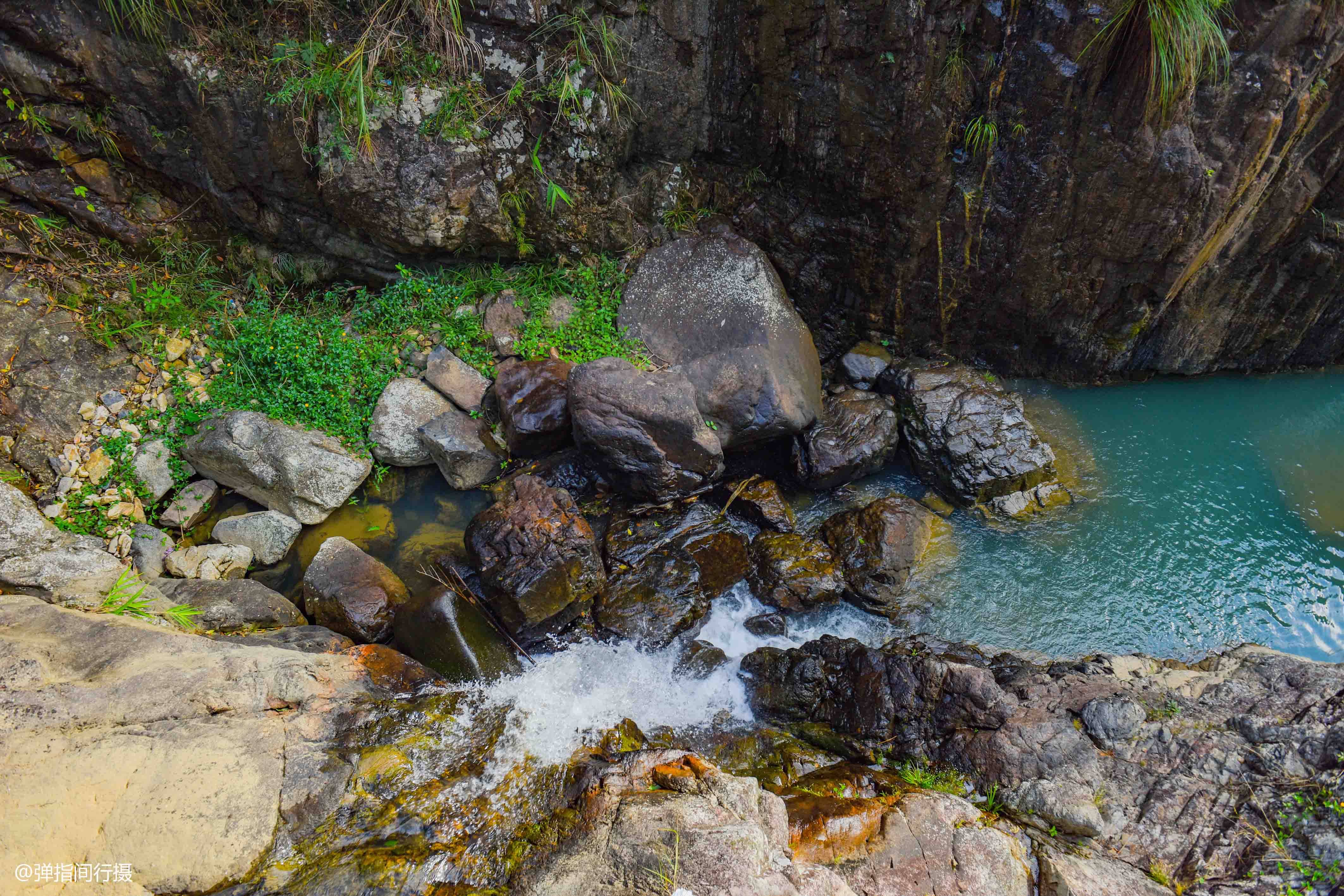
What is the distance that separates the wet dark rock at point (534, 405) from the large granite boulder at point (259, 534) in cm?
198

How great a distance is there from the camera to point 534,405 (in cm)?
572

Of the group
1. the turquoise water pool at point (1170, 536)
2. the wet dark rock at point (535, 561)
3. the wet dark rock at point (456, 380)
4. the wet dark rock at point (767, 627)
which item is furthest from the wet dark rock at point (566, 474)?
the turquoise water pool at point (1170, 536)

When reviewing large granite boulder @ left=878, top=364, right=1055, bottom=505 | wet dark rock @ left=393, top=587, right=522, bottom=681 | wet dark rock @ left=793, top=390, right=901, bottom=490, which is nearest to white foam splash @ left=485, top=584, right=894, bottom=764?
wet dark rock @ left=393, top=587, right=522, bottom=681

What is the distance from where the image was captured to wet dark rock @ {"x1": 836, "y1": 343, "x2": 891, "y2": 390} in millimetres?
6703

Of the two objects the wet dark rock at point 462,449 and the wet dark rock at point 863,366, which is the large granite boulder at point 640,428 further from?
the wet dark rock at point 863,366

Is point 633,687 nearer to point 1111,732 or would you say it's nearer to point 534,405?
point 534,405

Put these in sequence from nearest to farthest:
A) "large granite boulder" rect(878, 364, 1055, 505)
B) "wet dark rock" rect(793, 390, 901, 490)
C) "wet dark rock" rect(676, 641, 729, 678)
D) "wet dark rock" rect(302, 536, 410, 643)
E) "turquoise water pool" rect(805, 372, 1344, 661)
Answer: "wet dark rock" rect(302, 536, 410, 643) < "wet dark rock" rect(676, 641, 729, 678) < "turquoise water pool" rect(805, 372, 1344, 661) < "large granite boulder" rect(878, 364, 1055, 505) < "wet dark rock" rect(793, 390, 901, 490)

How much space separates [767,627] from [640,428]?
1943mm

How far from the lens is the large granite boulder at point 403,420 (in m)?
5.74

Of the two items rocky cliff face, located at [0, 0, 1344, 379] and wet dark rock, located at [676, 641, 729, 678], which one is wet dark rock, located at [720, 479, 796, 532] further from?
rocky cliff face, located at [0, 0, 1344, 379]

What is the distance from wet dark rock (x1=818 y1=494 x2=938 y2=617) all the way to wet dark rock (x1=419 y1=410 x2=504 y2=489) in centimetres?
310

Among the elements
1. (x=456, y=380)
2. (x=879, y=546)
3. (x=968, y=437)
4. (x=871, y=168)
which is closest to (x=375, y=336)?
(x=456, y=380)

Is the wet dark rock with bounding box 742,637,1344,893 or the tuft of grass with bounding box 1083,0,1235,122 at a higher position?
the tuft of grass with bounding box 1083,0,1235,122

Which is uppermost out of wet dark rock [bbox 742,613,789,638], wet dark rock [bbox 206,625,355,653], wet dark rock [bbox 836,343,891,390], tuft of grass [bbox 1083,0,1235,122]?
tuft of grass [bbox 1083,0,1235,122]
